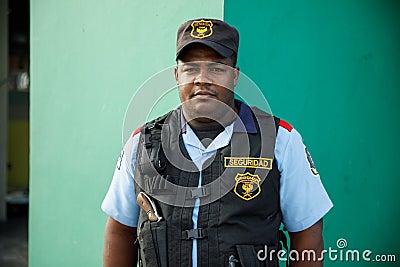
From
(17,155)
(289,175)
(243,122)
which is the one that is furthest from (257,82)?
(17,155)

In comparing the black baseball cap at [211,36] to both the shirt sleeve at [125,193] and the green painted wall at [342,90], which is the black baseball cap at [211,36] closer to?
the shirt sleeve at [125,193]

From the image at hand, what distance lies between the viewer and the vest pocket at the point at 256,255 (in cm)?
144

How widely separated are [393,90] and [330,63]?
0.48 meters

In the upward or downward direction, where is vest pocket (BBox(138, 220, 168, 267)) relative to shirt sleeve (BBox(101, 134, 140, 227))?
downward

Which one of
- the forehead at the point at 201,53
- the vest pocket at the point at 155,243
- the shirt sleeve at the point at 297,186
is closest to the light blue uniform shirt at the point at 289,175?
the shirt sleeve at the point at 297,186

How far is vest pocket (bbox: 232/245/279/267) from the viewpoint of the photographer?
4.71 feet

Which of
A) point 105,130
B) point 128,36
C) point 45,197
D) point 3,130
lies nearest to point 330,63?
point 128,36

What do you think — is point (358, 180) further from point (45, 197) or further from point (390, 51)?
point (45, 197)

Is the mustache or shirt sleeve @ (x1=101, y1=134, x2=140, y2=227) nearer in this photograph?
the mustache

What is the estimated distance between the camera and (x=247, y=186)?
149cm

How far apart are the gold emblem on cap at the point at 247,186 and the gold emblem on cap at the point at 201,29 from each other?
475 mm

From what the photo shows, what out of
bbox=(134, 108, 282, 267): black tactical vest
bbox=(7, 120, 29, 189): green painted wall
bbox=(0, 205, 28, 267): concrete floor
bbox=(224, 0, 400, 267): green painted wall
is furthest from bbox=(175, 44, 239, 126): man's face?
bbox=(7, 120, 29, 189): green painted wall

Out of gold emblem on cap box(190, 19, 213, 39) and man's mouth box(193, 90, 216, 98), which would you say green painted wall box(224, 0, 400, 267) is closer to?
gold emblem on cap box(190, 19, 213, 39)

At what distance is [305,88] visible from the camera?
2.44 meters
